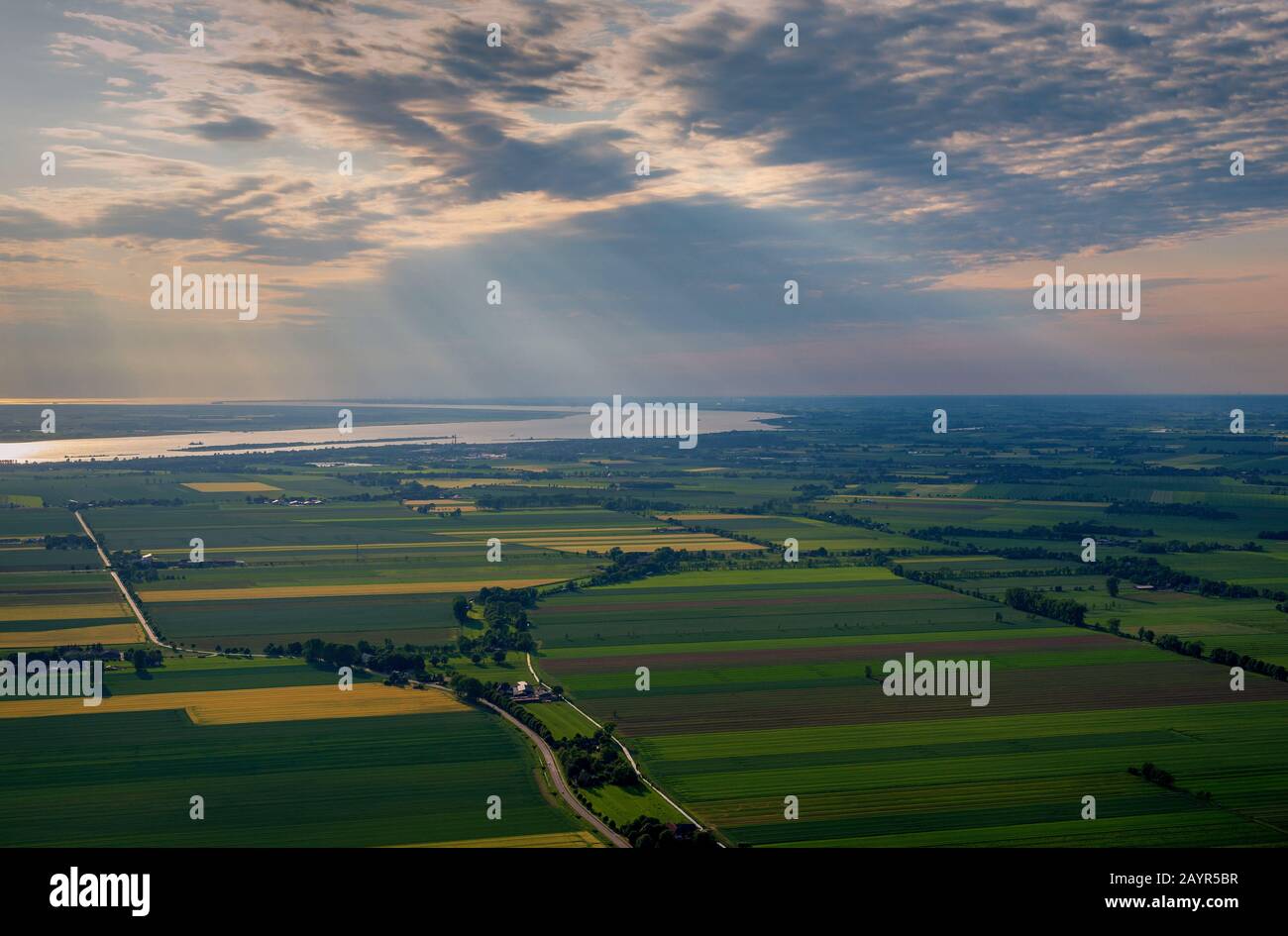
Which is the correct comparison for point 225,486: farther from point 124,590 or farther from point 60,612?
Result: point 60,612

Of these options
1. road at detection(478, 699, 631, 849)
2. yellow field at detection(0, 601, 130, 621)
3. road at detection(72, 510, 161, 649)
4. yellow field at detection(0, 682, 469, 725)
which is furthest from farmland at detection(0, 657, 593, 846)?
yellow field at detection(0, 601, 130, 621)

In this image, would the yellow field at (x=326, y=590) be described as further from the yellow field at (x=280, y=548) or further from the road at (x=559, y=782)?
the road at (x=559, y=782)

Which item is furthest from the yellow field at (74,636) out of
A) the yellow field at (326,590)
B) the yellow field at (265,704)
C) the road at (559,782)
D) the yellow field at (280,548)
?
the yellow field at (280,548)

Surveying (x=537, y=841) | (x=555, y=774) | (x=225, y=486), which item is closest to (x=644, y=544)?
(x=555, y=774)

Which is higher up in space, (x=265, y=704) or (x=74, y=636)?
(x=74, y=636)

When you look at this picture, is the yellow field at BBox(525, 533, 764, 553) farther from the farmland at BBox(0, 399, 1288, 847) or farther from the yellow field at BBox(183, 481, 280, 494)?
the yellow field at BBox(183, 481, 280, 494)
